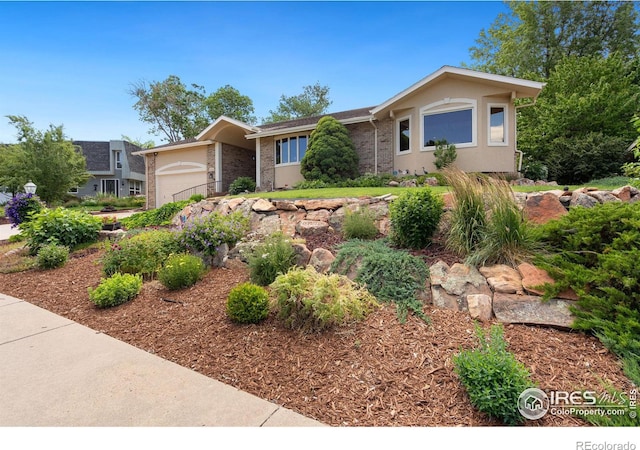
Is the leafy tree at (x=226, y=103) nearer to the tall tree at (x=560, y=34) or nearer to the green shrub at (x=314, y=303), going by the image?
the tall tree at (x=560, y=34)

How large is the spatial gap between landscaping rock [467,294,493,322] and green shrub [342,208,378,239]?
199cm

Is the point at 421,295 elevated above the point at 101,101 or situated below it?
below

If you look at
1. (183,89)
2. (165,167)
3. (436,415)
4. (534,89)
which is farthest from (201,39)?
(183,89)

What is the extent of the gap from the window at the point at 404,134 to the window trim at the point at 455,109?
2.08 feet

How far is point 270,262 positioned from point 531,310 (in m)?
2.83

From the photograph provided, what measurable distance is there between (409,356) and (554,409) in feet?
3.08

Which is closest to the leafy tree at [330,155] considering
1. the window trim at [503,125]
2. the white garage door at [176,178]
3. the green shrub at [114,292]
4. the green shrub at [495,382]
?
the window trim at [503,125]

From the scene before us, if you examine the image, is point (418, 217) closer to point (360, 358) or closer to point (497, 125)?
point (360, 358)

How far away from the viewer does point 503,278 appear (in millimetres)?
3199

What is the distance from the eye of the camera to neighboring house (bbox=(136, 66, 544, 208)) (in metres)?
10.9

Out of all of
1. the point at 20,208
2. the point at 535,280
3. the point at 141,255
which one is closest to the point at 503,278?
the point at 535,280

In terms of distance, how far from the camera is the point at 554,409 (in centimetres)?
190
